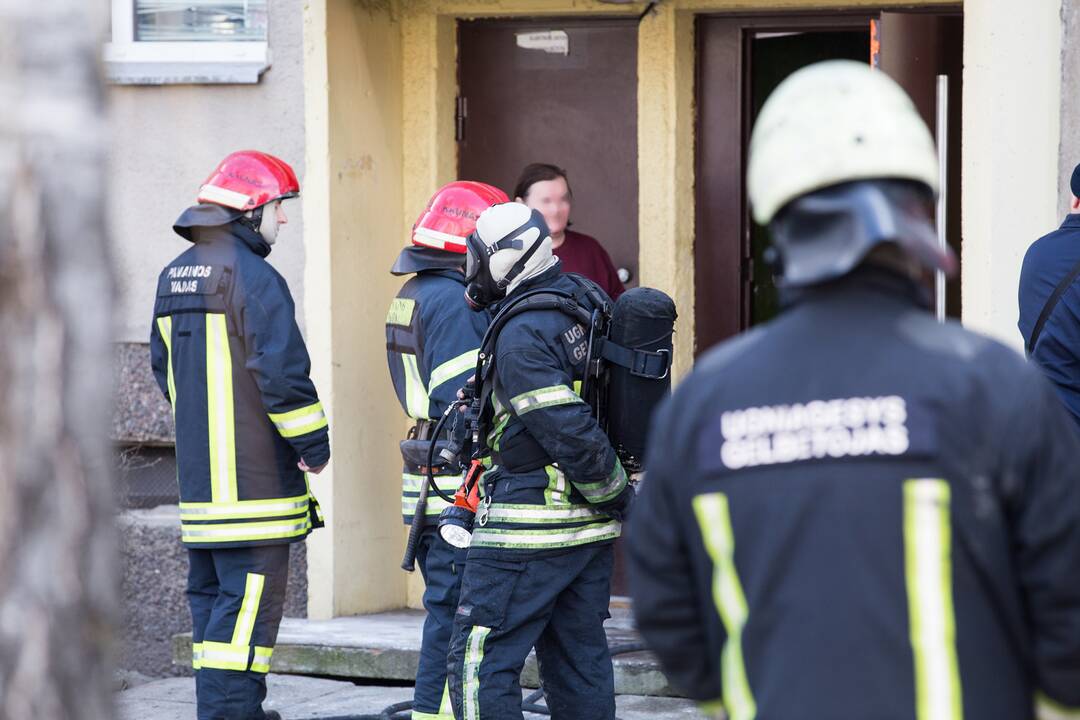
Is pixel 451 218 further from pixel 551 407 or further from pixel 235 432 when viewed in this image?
pixel 551 407

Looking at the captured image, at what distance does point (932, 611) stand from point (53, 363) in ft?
3.88

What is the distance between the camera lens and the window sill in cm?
681

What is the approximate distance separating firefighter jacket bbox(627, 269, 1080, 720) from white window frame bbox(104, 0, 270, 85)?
4.97 m

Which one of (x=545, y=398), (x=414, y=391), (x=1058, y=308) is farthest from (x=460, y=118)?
(x=1058, y=308)

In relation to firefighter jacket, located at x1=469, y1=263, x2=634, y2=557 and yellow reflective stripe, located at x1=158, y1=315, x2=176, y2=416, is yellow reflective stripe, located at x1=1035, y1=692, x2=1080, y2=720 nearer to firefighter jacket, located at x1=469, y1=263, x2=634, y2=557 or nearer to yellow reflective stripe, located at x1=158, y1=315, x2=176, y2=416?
firefighter jacket, located at x1=469, y1=263, x2=634, y2=557

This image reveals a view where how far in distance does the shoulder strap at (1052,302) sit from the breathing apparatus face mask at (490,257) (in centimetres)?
148

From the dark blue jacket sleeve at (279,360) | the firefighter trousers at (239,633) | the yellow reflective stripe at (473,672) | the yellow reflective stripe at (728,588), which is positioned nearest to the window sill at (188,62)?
the dark blue jacket sleeve at (279,360)

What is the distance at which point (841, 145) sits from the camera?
224 cm

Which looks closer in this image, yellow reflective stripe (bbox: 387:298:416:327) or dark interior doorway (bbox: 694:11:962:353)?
yellow reflective stripe (bbox: 387:298:416:327)

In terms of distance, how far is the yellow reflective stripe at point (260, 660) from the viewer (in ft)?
18.0

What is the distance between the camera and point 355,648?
6395 millimetres

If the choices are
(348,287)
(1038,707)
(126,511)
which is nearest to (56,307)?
(1038,707)

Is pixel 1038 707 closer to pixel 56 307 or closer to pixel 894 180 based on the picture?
pixel 894 180

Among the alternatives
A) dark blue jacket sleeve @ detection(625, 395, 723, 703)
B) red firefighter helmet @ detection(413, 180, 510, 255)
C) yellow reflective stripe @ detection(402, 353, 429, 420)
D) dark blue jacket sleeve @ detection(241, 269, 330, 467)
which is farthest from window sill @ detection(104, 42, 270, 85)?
dark blue jacket sleeve @ detection(625, 395, 723, 703)
